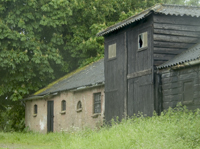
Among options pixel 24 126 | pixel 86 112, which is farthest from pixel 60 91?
pixel 24 126

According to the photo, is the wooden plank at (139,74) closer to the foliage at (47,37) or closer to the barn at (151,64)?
the barn at (151,64)

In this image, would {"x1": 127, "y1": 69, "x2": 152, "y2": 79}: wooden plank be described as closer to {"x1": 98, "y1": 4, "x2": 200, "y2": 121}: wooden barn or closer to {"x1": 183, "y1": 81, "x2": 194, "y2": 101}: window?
{"x1": 98, "y1": 4, "x2": 200, "y2": 121}: wooden barn

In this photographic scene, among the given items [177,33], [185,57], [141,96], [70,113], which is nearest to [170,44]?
[177,33]

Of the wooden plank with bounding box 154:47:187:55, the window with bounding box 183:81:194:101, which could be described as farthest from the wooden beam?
the window with bounding box 183:81:194:101

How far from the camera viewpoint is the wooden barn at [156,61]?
16984 mm

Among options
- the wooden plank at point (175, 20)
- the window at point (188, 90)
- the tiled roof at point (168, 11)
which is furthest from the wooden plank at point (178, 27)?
the window at point (188, 90)

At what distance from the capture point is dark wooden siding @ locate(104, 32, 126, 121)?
20.3 meters

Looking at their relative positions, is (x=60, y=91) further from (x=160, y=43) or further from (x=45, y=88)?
(x=160, y=43)

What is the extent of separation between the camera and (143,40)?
18875 mm

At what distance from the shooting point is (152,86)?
18016 millimetres

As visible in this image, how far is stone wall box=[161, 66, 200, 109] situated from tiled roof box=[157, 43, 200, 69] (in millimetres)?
355

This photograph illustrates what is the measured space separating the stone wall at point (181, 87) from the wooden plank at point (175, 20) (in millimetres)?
2411

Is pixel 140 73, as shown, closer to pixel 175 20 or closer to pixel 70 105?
pixel 175 20

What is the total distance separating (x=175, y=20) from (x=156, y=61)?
221 cm
